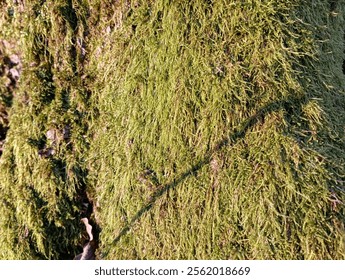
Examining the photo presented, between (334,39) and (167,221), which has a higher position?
(334,39)

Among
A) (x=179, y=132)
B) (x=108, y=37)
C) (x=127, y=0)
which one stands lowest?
(x=179, y=132)

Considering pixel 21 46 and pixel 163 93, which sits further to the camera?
pixel 21 46

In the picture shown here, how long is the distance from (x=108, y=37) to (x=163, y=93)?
15.2 inches

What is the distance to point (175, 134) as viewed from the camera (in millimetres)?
1731

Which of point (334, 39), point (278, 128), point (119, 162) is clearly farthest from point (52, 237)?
point (334, 39)

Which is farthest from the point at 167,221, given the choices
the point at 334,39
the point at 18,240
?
the point at 334,39

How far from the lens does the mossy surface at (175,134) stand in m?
1.62

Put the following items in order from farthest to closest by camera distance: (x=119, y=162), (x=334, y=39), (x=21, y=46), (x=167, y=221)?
(x=334, y=39) < (x=21, y=46) < (x=119, y=162) < (x=167, y=221)

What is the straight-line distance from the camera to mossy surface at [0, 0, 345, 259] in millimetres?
1617

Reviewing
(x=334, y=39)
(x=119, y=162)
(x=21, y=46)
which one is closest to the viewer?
(x=119, y=162)

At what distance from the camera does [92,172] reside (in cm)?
185
